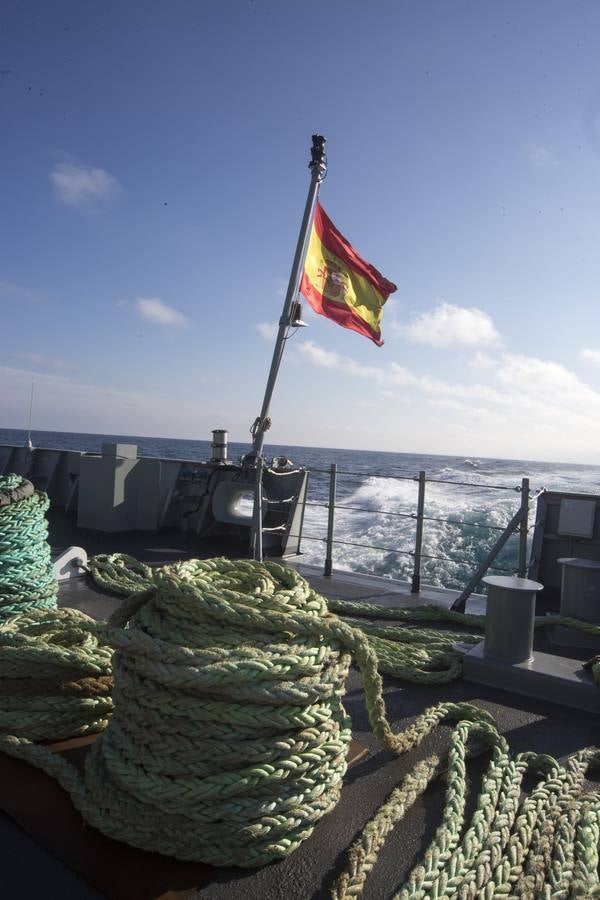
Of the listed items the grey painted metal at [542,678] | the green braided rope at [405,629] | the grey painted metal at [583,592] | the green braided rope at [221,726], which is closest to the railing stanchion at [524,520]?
the grey painted metal at [583,592]

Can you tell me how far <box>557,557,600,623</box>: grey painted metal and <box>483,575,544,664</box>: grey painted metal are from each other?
1.22 meters

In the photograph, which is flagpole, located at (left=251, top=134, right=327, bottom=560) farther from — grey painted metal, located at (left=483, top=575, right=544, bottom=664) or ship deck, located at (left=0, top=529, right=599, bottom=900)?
ship deck, located at (left=0, top=529, right=599, bottom=900)

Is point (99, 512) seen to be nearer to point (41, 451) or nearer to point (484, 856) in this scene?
point (41, 451)

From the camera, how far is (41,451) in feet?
28.8

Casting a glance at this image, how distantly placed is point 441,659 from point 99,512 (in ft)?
15.1

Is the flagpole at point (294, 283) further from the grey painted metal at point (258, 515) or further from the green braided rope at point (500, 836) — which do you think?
the green braided rope at point (500, 836)

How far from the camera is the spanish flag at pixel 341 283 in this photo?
5.64 meters

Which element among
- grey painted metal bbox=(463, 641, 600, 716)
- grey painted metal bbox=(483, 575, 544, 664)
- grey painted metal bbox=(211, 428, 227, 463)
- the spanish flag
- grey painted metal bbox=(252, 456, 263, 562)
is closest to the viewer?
grey painted metal bbox=(463, 641, 600, 716)

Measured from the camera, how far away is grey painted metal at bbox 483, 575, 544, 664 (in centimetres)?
264

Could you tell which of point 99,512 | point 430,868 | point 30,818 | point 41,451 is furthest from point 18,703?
point 41,451

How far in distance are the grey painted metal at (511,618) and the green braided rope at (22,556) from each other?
200 cm

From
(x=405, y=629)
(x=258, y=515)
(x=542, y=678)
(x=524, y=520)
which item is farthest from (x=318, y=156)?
(x=542, y=678)

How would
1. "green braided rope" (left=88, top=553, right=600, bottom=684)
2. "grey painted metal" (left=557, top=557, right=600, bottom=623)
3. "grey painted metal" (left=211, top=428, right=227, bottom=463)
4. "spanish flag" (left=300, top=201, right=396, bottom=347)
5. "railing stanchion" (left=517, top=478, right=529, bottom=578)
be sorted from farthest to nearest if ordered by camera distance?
"grey painted metal" (left=211, top=428, right=227, bottom=463), "spanish flag" (left=300, top=201, right=396, bottom=347), "railing stanchion" (left=517, top=478, right=529, bottom=578), "grey painted metal" (left=557, top=557, right=600, bottom=623), "green braided rope" (left=88, top=553, right=600, bottom=684)

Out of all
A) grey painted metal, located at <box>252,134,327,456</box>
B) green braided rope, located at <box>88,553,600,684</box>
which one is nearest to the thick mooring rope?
green braided rope, located at <box>88,553,600,684</box>
